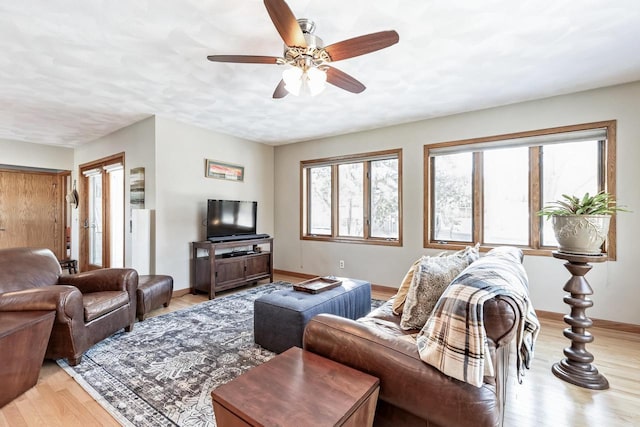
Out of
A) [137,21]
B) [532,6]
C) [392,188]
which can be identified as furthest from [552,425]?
[137,21]

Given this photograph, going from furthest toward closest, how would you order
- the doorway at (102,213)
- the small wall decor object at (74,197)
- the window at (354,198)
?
the small wall decor object at (74,197), the doorway at (102,213), the window at (354,198)

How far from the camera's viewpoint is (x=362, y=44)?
179 cm

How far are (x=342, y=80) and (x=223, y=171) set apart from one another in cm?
307

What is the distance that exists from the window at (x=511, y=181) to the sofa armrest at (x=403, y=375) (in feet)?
9.71

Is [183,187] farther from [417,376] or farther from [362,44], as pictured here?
[417,376]

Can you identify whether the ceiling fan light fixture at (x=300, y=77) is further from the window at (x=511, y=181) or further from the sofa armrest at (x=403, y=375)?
the window at (x=511, y=181)

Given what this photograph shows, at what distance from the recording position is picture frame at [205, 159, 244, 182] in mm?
4551

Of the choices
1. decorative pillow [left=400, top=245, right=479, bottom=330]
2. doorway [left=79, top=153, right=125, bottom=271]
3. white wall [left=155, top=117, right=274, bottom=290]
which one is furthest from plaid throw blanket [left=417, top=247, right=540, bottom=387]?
doorway [left=79, top=153, right=125, bottom=271]

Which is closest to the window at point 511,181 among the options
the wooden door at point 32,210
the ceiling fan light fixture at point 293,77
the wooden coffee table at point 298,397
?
the ceiling fan light fixture at point 293,77

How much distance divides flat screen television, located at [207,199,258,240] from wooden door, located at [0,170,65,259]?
391 cm

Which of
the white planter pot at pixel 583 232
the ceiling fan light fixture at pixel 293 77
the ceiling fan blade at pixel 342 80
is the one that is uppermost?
the ceiling fan blade at pixel 342 80

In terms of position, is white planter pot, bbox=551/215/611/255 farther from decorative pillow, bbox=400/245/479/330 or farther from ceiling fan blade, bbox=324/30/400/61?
ceiling fan blade, bbox=324/30/400/61

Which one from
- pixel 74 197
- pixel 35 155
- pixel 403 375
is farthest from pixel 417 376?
pixel 35 155

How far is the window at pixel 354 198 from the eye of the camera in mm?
4445
